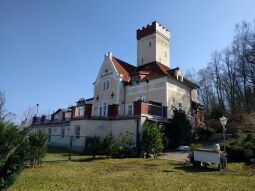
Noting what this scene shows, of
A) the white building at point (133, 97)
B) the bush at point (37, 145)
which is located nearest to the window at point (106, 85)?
the white building at point (133, 97)

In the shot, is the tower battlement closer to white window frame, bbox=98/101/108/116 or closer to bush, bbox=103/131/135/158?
white window frame, bbox=98/101/108/116

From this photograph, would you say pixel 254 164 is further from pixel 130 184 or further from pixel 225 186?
pixel 130 184

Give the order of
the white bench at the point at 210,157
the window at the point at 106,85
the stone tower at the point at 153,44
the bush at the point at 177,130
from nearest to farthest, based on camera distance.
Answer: the white bench at the point at 210,157 → the bush at the point at 177,130 → the window at the point at 106,85 → the stone tower at the point at 153,44

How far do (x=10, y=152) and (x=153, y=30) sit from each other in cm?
3334

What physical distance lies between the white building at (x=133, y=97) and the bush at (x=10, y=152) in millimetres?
15527

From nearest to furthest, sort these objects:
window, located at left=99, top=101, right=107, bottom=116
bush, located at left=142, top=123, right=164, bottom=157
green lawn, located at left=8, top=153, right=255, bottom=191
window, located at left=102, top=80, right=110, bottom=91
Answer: green lawn, located at left=8, top=153, right=255, bottom=191
bush, located at left=142, top=123, right=164, bottom=157
window, located at left=99, top=101, right=107, bottom=116
window, located at left=102, top=80, right=110, bottom=91

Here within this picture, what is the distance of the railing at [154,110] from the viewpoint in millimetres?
24366

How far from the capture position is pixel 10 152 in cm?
658

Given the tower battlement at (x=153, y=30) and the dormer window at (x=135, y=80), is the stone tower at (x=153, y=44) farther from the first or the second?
the dormer window at (x=135, y=80)

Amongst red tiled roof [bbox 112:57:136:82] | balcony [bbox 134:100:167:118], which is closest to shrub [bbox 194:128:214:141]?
balcony [bbox 134:100:167:118]

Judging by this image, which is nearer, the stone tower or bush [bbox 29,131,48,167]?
bush [bbox 29,131,48,167]

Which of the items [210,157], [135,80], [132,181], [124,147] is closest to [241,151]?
[210,157]

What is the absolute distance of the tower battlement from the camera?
37.2 meters

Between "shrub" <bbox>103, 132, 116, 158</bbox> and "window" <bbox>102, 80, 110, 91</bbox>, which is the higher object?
"window" <bbox>102, 80, 110, 91</bbox>
